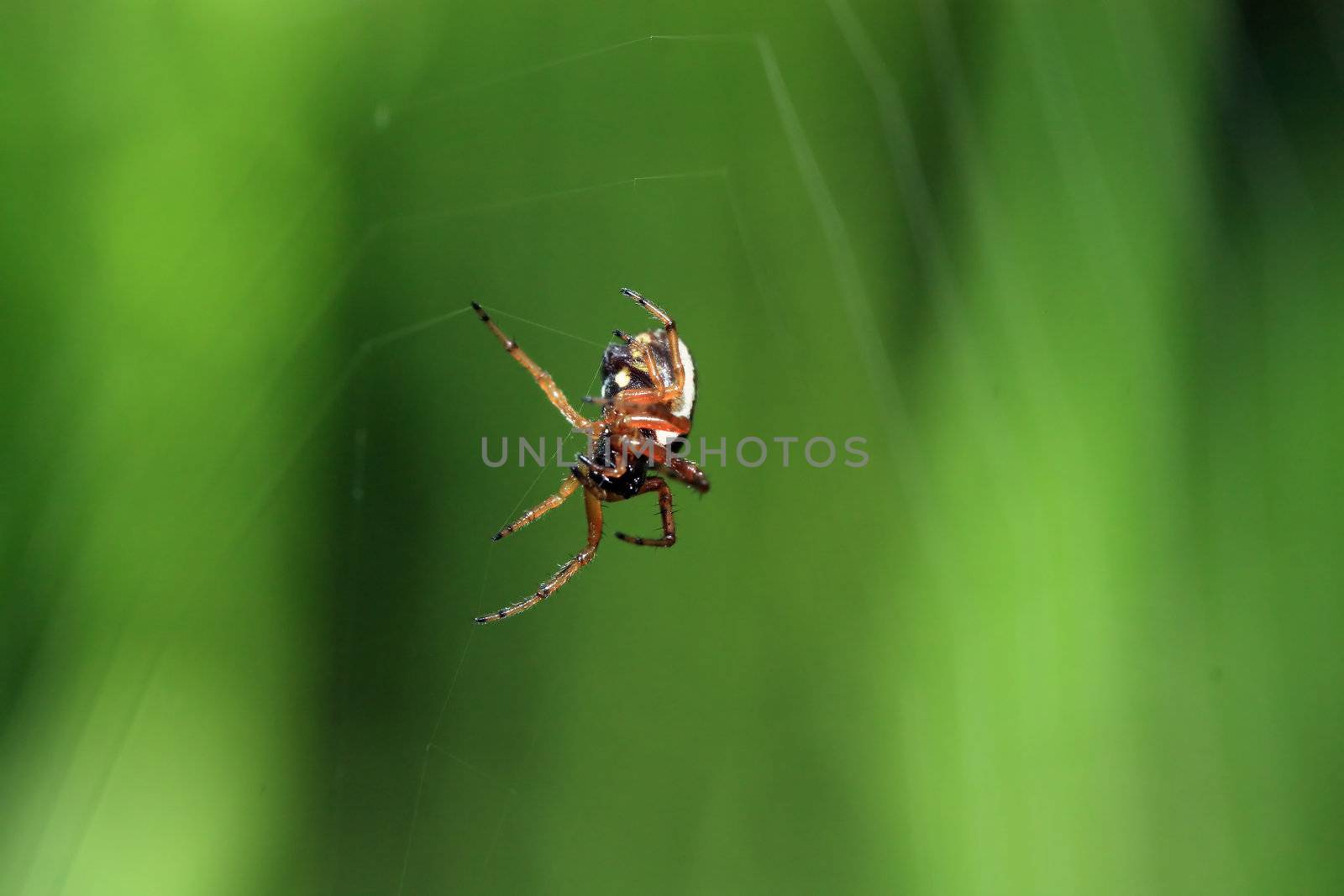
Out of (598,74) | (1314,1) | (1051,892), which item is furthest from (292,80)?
(1051,892)

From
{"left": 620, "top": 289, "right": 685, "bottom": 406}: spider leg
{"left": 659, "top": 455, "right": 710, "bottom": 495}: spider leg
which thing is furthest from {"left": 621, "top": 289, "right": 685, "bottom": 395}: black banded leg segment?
{"left": 659, "top": 455, "right": 710, "bottom": 495}: spider leg

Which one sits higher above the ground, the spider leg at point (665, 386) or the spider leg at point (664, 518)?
the spider leg at point (665, 386)

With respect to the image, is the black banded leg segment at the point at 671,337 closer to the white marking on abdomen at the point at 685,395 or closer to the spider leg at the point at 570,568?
the white marking on abdomen at the point at 685,395

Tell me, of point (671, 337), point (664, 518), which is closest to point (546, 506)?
point (664, 518)

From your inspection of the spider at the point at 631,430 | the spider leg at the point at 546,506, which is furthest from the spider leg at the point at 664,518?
the spider leg at the point at 546,506

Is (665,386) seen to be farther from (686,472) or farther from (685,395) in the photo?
(686,472)

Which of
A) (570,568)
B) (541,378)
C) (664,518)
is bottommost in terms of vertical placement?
(570,568)
